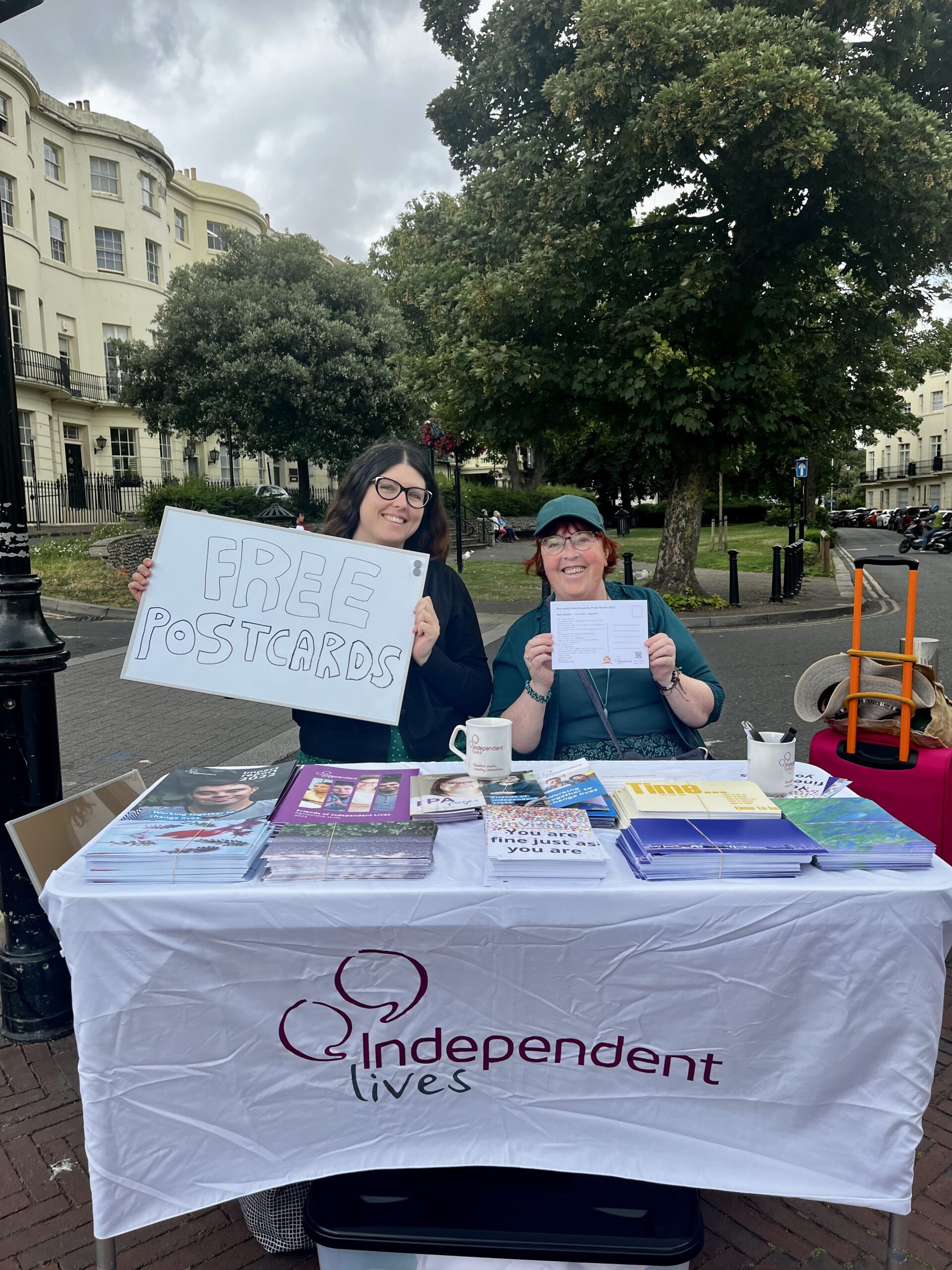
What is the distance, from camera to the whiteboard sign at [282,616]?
2.64 meters

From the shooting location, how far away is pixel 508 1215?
6.45 ft

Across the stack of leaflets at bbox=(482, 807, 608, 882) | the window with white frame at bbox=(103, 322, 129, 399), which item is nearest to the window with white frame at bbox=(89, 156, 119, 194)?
the window with white frame at bbox=(103, 322, 129, 399)

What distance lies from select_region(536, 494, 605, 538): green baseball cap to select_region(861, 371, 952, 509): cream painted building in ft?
233

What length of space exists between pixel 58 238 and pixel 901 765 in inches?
1513

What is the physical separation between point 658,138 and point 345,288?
17.3m

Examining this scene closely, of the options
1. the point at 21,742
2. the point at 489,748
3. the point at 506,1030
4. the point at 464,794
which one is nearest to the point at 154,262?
the point at 21,742

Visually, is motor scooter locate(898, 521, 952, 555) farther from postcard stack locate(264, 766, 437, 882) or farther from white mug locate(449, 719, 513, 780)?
postcard stack locate(264, 766, 437, 882)

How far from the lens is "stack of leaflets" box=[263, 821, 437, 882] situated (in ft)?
6.24

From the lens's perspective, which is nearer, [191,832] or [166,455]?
[191,832]

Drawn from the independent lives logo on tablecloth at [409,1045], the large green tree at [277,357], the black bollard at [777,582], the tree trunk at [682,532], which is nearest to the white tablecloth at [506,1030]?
the independent lives logo on tablecloth at [409,1045]

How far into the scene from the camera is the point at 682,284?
498 inches

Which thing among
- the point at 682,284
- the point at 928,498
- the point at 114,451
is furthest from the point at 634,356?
the point at 928,498

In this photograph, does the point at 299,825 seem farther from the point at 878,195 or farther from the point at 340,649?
the point at 878,195

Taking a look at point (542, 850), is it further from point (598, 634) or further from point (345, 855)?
point (598, 634)
